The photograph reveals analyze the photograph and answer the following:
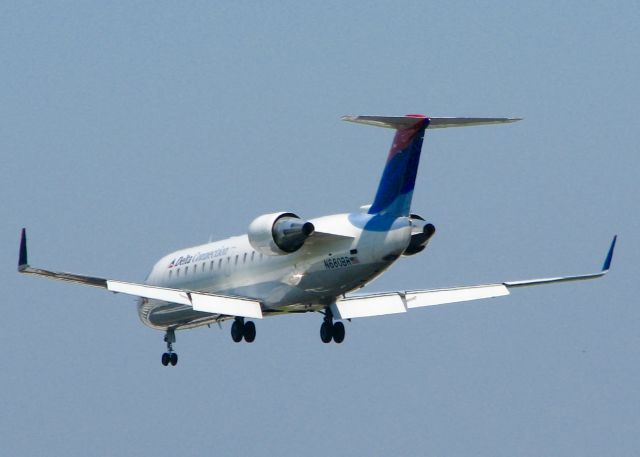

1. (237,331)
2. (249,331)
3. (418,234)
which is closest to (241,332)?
(237,331)

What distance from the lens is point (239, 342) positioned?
50.1 metres

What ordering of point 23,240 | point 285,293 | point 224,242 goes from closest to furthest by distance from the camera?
point 23,240 → point 285,293 → point 224,242

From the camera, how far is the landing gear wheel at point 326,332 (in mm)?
48250

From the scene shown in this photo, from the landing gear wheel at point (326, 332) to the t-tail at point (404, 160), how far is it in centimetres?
455

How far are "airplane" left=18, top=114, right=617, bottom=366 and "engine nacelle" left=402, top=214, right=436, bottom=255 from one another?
29 millimetres

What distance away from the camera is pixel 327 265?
46.1 metres

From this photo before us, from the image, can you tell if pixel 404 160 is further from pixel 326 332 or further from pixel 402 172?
pixel 326 332

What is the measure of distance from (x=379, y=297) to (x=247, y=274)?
4258 millimetres

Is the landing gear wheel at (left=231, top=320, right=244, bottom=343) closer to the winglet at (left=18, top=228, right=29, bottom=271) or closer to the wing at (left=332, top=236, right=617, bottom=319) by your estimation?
the wing at (left=332, top=236, right=617, bottom=319)

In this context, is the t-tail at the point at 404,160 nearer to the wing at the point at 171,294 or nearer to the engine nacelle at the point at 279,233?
the engine nacelle at the point at 279,233

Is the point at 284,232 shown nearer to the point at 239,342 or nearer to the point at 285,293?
the point at 285,293

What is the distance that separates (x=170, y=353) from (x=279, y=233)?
10249 mm

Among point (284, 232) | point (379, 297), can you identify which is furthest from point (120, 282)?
point (379, 297)

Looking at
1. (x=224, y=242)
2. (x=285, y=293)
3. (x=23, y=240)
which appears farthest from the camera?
(x=224, y=242)
